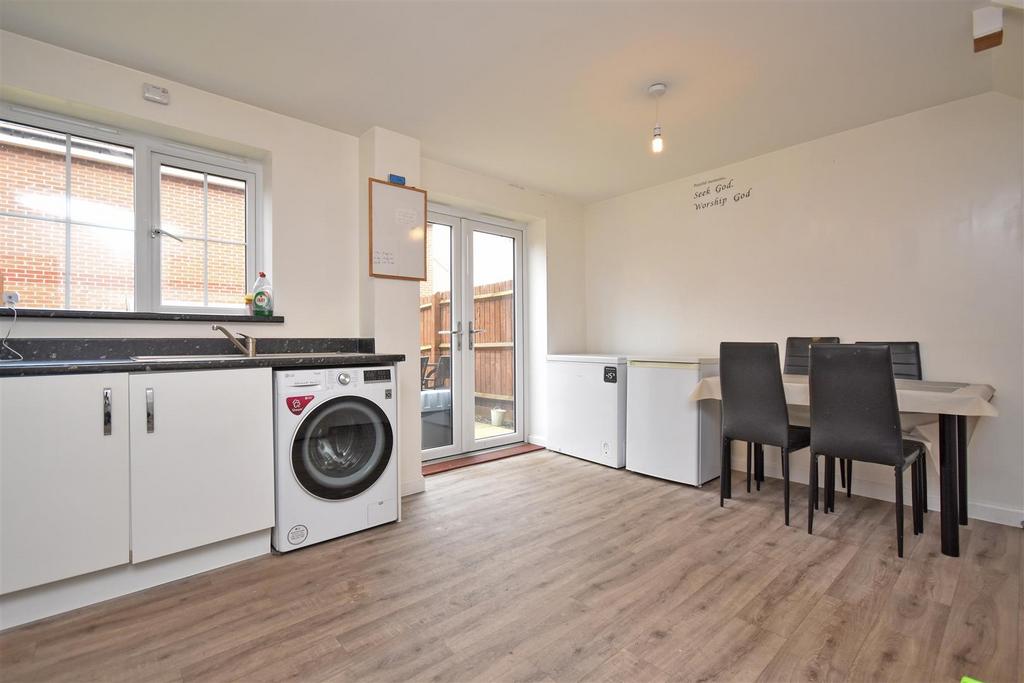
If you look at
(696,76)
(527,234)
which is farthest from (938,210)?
(527,234)

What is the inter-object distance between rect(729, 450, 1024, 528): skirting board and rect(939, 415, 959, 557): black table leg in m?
0.69

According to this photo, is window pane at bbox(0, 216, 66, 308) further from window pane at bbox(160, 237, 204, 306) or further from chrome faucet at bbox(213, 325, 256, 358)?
chrome faucet at bbox(213, 325, 256, 358)

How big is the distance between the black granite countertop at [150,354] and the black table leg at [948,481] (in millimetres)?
2657

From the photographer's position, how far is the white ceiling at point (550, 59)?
1903 millimetres

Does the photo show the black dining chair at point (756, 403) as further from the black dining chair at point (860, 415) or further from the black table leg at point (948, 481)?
the black table leg at point (948, 481)

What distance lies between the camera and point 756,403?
8.68 ft

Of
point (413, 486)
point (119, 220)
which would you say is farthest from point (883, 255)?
point (119, 220)

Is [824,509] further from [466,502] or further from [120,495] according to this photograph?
[120,495]

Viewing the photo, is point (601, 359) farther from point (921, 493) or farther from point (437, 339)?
point (921, 493)

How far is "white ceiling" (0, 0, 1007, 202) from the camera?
1903 millimetres

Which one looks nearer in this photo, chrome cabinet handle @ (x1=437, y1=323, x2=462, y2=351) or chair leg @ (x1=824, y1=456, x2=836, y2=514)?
chair leg @ (x1=824, y1=456, x2=836, y2=514)

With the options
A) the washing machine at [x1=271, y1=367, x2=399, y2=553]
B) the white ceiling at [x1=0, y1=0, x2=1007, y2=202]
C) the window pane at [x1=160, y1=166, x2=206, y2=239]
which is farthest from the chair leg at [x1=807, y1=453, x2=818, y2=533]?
the window pane at [x1=160, y1=166, x2=206, y2=239]

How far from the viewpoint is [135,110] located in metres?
2.27

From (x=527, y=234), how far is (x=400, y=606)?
3416 millimetres
